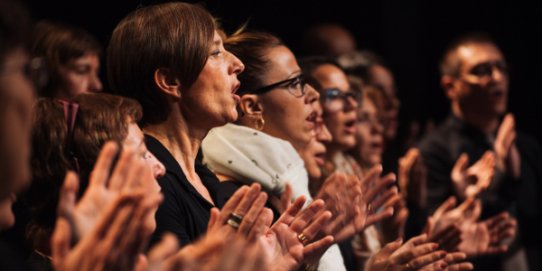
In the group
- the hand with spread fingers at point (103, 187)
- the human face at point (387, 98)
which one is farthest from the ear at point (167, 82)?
the human face at point (387, 98)

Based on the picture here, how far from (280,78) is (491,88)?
2033mm

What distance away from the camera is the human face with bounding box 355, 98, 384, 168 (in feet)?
12.8

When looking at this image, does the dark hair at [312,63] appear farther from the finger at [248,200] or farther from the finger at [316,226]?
the finger at [248,200]

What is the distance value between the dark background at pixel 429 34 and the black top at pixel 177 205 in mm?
2911

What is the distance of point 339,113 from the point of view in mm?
3424

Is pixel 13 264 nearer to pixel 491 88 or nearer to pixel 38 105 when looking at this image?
pixel 38 105

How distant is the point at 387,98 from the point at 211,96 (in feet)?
6.70

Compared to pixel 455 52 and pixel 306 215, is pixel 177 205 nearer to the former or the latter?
pixel 306 215

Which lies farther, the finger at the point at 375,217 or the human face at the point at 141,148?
the finger at the point at 375,217

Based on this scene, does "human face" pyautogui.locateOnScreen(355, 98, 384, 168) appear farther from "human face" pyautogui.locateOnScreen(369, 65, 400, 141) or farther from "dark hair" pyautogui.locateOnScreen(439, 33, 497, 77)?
"dark hair" pyautogui.locateOnScreen(439, 33, 497, 77)

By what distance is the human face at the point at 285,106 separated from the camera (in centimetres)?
285


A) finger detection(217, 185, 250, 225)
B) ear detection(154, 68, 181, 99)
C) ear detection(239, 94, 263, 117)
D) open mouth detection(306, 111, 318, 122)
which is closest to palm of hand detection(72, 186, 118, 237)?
finger detection(217, 185, 250, 225)

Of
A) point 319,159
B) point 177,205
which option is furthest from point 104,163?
point 319,159

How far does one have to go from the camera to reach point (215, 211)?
6.40 ft
